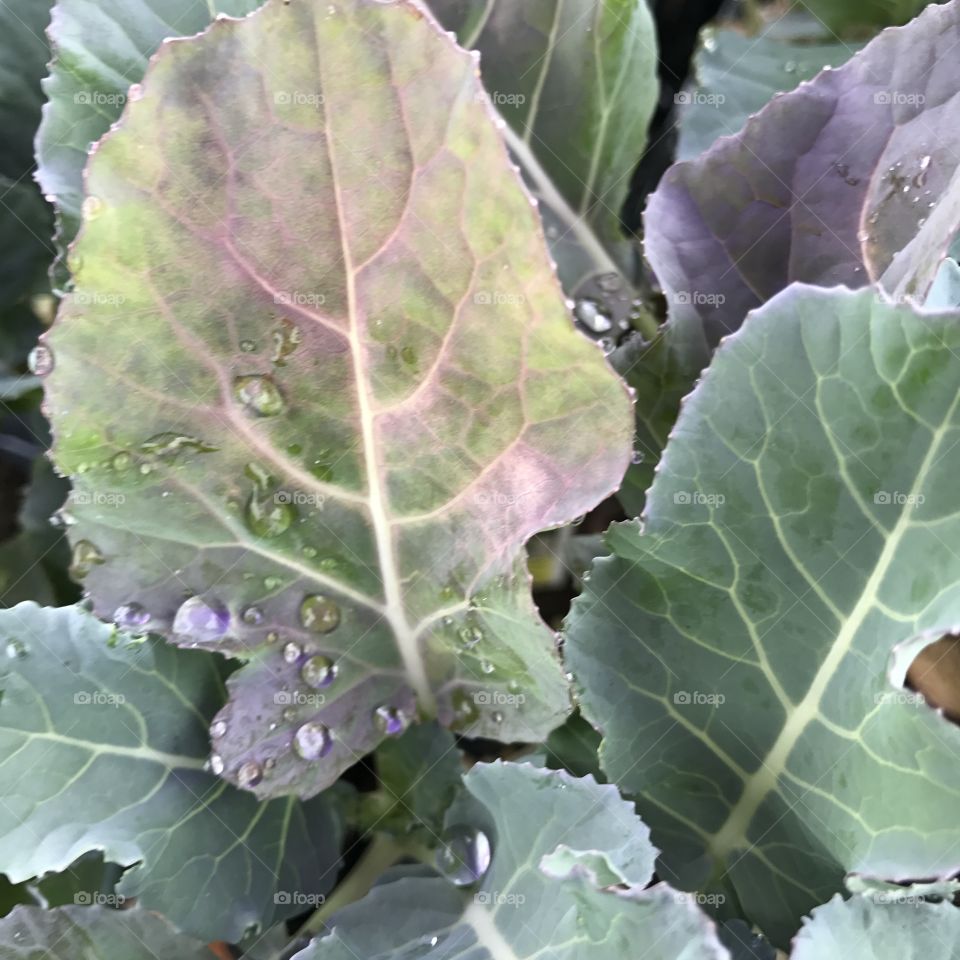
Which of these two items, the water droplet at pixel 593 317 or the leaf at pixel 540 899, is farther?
the water droplet at pixel 593 317

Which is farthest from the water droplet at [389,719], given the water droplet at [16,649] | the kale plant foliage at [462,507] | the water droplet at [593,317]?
the water droplet at [593,317]

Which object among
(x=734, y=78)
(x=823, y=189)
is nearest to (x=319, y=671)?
(x=823, y=189)

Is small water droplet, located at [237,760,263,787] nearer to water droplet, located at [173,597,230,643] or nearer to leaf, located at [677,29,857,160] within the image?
water droplet, located at [173,597,230,643]

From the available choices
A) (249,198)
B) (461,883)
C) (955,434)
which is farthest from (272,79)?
(461,883)

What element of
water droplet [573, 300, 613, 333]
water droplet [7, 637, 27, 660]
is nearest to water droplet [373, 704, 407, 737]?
water droplet [7, 637, 27, 660]

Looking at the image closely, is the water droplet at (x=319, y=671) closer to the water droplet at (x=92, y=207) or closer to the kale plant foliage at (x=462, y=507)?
the kale plant foliage at (x=462, y=507)

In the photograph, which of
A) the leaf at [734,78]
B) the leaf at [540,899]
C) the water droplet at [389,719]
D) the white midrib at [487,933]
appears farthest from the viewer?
the leaf at [734,78]

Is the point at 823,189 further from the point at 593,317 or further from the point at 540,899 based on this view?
the point at 540,899
